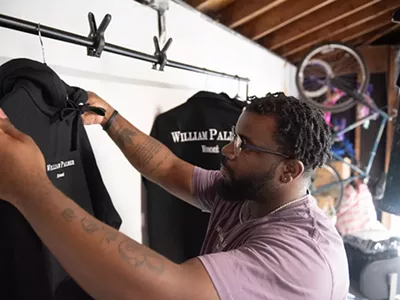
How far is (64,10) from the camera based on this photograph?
4.35 ft

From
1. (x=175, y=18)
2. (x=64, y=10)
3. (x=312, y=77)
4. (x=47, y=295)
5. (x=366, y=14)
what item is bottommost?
(x=47, y=295)

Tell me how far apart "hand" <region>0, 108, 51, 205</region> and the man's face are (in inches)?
22.6

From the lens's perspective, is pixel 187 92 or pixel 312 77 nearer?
pixel 187 92

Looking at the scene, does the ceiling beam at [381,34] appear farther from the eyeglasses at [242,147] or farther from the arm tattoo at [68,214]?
the arm tattoo at [68,214]

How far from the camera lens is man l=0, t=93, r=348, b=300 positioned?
32.1 inches

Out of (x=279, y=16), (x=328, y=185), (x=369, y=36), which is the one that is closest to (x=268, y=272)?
(x=279, y=16)

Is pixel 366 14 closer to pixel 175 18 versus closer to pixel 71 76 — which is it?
pixel 175 18

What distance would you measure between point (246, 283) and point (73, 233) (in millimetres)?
382

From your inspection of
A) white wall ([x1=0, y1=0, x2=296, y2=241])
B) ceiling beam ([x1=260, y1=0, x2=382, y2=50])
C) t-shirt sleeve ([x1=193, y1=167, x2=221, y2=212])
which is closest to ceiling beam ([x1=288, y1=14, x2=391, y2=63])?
ceiling beam ([x1=260, y1=0, x2=382, y2=50])

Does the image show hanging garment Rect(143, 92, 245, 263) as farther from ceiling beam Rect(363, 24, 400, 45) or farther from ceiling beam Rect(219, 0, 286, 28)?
ceiling beam Rect(363, 24, 400, 45)

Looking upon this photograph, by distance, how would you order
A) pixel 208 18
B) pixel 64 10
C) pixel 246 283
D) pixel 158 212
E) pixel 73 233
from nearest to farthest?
1. pixel 73 233
2. pixel 246 283
3. pixel 64 10
4. pixel 158 212
5. pixel 208 18

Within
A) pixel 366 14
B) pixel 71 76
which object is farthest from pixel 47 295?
pixel 366 14

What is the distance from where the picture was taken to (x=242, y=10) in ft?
8.66

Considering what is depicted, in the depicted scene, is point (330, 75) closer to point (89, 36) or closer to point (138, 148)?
point (138, 148)
